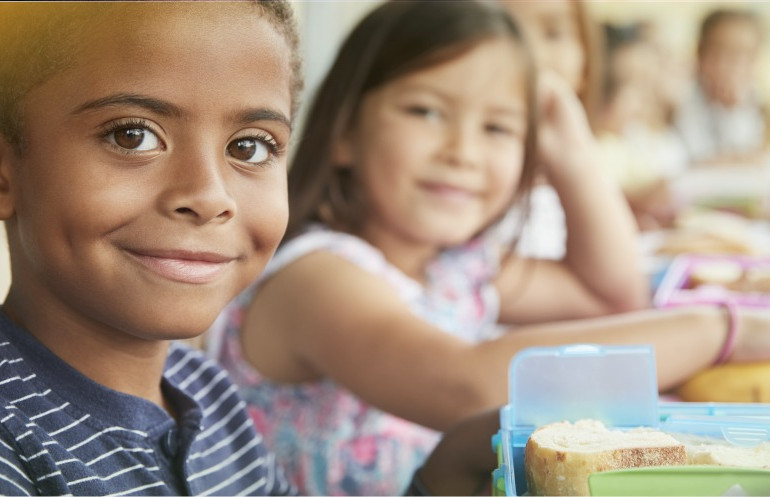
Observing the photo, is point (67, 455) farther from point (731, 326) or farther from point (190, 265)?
point (731, 326)

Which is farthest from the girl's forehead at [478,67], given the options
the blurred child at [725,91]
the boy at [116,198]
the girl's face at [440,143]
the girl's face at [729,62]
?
the girl's face at [729,62]

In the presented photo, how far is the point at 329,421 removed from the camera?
1031 millimetres

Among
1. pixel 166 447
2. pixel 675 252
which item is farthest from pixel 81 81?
pixel 675 252

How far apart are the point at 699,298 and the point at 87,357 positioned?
0.87m

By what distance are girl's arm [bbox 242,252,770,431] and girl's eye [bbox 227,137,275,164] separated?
33 centimetres

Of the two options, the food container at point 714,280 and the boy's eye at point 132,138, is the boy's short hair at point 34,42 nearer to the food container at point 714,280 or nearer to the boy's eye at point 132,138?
the boy's eye at point 132,138

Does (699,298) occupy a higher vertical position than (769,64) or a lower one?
lower

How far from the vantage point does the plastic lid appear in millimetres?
525

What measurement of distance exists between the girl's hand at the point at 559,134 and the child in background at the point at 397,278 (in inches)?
4.4

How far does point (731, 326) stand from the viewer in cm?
90

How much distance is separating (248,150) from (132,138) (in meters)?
0.08

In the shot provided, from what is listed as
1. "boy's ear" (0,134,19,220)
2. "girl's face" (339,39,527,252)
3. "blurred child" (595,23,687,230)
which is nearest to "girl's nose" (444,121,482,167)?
"girl's face" (339,39,527,252)

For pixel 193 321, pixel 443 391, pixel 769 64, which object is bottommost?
pixel 443 391

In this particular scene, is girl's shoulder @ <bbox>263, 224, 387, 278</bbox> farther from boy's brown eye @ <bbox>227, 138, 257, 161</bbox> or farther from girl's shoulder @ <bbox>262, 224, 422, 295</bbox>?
boy's brown eye @ <bbox>227, 138, 257, 161</bbox>
